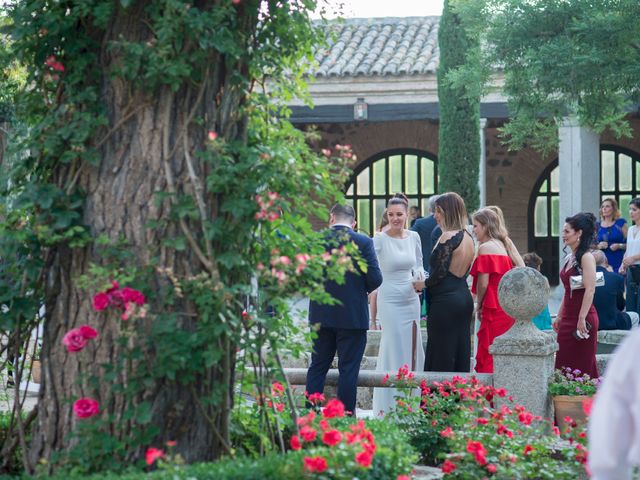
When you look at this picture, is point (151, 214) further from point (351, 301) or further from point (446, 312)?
point (446, 312)

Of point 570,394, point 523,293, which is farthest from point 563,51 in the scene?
point 570,394

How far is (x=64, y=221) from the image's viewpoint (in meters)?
3.71

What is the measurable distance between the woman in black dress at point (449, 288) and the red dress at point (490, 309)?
0.46 ft

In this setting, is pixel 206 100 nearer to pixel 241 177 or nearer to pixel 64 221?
pixel 241 177

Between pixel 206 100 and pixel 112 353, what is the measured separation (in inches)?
38.8

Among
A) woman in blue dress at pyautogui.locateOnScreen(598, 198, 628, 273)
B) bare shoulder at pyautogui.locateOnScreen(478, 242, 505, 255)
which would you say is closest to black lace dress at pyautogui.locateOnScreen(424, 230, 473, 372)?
bare shoulder at pyautogui.locateOnScreen(478, 242, 505, 255)

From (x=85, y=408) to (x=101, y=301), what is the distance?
0.40 metres

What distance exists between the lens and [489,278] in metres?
6.73

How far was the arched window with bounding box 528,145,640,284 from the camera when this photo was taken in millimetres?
20531

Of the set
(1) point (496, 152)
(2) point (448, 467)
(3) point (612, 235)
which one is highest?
(1) point (496, 152)

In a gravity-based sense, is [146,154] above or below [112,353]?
above

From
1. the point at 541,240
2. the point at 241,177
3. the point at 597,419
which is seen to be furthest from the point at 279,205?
the point at 541,240

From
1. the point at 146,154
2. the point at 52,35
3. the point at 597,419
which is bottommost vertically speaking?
the point at 597,419

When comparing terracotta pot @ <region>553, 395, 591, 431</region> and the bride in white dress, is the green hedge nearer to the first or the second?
terracotta pot @ <region>553, 395, 591, 431</region>
